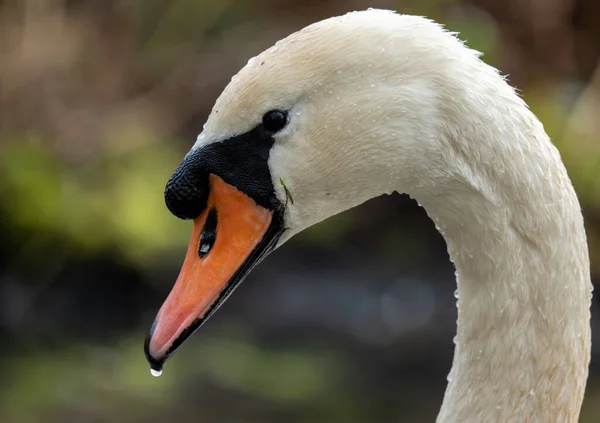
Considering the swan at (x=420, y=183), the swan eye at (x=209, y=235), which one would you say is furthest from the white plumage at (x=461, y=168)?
the swan eye at (x=209, y=235)

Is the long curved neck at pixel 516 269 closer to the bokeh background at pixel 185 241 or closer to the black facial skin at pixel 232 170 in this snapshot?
the black facial skin at pixel 232 170

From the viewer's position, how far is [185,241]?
27.5 feet

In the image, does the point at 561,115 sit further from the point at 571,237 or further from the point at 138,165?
the point at 571,237

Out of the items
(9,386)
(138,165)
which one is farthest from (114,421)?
(138,165)

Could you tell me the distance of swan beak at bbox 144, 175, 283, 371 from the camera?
214 centimetres

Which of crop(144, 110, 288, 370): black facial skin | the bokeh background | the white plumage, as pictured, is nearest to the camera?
the white plumage

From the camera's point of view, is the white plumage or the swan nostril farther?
the swan nostril

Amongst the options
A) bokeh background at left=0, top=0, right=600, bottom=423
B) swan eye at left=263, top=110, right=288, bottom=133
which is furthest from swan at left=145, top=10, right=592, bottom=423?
bokeh background at left=0, top=0, right=600, bottom=423

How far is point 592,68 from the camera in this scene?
952 centimetres

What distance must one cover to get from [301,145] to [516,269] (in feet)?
1.62

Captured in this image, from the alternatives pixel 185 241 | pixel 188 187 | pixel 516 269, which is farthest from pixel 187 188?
pixel 185 241

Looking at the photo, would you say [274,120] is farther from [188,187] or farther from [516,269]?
[516,269]

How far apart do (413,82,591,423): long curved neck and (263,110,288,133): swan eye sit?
1.03ft

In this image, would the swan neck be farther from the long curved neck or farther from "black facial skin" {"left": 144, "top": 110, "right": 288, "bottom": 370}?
"black facial skin" {"left": 144, "top": 110, "right": 288, "bottom": 370}
